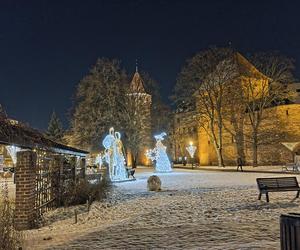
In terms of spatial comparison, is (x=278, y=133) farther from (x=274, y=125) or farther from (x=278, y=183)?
(x=278, y=183)

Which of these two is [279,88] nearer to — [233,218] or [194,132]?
[194,132]

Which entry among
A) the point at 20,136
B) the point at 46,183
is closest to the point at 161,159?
the point at 46,183

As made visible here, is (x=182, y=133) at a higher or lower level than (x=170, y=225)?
higher

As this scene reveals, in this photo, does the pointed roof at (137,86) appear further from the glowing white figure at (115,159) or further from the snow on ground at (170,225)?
the snow on ground at (170,225)

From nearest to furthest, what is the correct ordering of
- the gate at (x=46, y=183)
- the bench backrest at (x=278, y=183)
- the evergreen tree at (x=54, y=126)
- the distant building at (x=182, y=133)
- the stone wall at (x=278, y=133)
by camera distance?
the gate at (x=46, y=183) → the bench backrest at (x=278, y=183) → the stone wall at (x=278, y=133) → the distant building at (x=182, y=133) → the evergreen tree at (x=54, y=126)

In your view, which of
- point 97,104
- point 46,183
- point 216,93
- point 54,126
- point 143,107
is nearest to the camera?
point 46,183

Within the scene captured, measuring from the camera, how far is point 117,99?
133 feet

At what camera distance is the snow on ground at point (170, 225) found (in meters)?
6.12

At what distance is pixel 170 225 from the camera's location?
25.6 ft

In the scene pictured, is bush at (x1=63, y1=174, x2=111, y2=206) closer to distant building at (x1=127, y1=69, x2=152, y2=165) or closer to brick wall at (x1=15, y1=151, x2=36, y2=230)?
brick wall at (x1=15, y1=151, x2=36, y2=230)

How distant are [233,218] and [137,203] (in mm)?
4297

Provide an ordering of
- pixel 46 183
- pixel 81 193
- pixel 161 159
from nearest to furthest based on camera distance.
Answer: pixel 46 183 → pixel 81 193 → pixel 161 159

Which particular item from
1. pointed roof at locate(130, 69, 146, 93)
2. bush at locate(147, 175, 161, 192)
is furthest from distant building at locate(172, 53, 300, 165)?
bush at locate(147, 175, 161, 192)

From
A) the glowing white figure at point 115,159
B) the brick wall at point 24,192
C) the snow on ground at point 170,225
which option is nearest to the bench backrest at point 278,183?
the snow on ground at point 170,225
